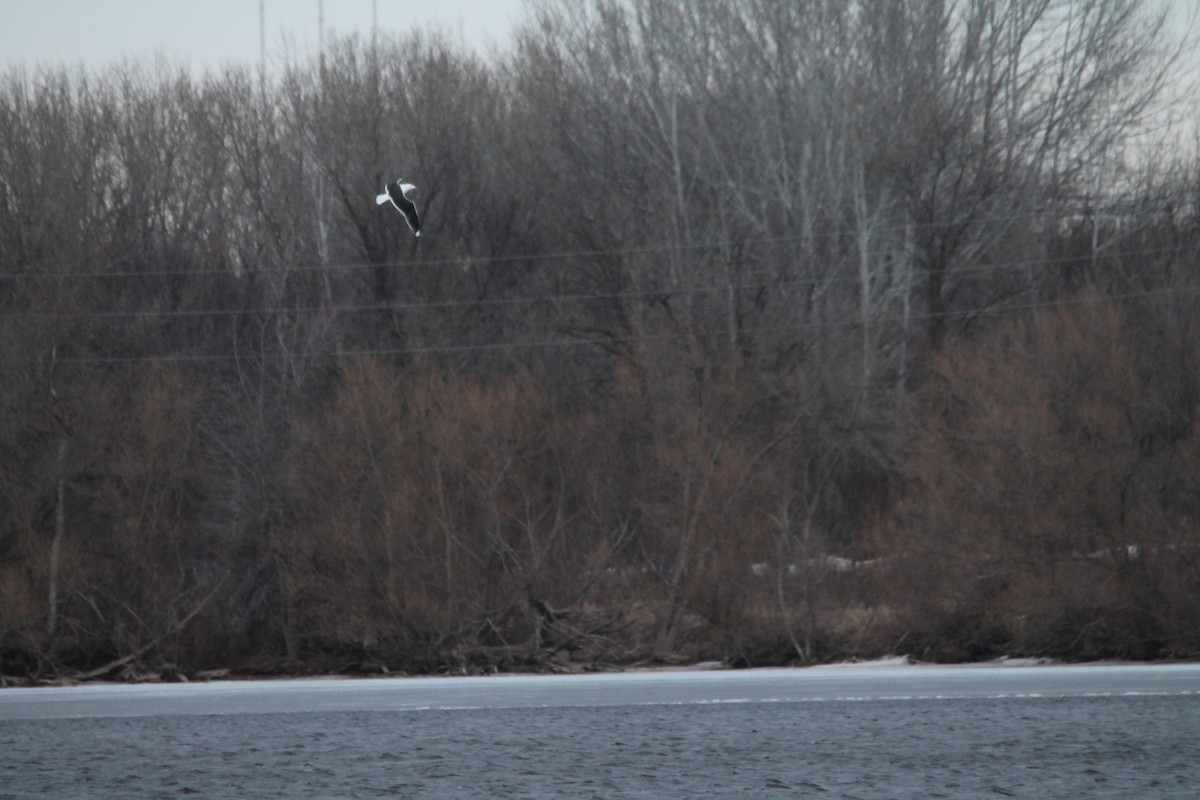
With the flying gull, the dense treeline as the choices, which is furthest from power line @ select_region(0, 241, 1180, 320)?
the flying gull

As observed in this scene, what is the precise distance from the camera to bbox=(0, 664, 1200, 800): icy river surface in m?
11.6

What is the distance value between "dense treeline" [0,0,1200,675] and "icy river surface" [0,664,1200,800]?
681cm

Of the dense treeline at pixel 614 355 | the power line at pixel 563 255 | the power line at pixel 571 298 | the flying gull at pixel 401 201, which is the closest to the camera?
the flying gull at pixel 401 201

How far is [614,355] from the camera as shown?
118 feet

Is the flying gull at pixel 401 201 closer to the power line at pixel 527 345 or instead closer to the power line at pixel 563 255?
the power line at pixel 527 345

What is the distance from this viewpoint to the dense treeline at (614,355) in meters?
26.9

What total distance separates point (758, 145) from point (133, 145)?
649 inches

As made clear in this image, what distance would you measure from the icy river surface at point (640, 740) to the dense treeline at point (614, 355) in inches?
268

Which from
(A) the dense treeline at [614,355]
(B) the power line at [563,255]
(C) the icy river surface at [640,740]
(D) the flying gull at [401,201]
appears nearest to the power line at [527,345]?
(A) the dense treeline at [614,355]

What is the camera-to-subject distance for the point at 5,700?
20.0 metres

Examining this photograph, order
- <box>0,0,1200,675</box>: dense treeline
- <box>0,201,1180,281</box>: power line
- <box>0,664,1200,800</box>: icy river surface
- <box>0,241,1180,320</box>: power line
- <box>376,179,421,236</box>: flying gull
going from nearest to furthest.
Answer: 1. <box>0,664,1200,800</box>: icy river surface
2. <box>376,179,421,236</box>: flying gull
3. <box>0,0,1200,675</box>: dense treeline
4. <box>0,241,1180,320</box>: power line
5. <box>0,201,1180,281</box>: power line

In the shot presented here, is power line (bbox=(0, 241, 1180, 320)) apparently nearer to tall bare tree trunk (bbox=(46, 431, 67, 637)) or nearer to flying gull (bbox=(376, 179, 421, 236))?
tall bare tree trunk (bbox=(46, 431, 67, 637))

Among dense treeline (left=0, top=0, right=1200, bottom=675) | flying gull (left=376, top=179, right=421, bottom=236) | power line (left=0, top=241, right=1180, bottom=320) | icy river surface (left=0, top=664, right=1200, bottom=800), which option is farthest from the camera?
power line (left=0, top=241, right=1180, bottom=320)

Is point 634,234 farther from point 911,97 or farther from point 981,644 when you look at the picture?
point 981,644
